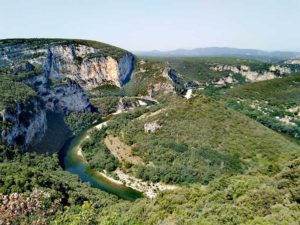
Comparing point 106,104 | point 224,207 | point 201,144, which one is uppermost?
point 224,207

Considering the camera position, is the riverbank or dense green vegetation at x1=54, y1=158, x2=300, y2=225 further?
the riverbank

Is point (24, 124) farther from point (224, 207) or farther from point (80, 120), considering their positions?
point (224, 207)

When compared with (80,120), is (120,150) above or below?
above

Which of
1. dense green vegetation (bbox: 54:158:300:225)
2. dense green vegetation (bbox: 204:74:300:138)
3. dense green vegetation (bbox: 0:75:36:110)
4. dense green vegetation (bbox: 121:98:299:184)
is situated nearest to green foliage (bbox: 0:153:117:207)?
dense green vegetation (bbox: 54:158:300:225)

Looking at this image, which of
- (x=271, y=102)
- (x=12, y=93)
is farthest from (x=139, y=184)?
(x=271, y=102)

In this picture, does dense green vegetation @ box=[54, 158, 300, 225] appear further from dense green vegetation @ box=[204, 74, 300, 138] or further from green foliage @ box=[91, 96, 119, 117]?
green foliage @ box=[91, 96, 119, 117]

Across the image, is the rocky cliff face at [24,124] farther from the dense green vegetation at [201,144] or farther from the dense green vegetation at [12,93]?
the dense green vegetation at [201,144]

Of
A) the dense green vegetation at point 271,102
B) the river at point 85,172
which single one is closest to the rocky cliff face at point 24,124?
the river at point 85,172

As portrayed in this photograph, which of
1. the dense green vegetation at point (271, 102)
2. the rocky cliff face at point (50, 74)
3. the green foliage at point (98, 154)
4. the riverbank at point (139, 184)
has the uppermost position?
the rocky cliff face at point (50, 74)

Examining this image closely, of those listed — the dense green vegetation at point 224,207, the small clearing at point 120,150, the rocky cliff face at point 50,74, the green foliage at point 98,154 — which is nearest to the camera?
the dense green vegetation at point 224,207
